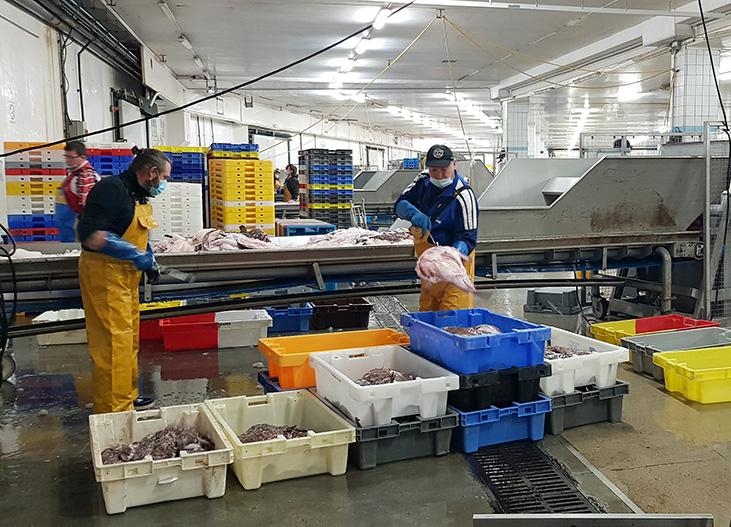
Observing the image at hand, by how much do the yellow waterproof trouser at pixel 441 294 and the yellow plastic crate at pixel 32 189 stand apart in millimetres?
2939

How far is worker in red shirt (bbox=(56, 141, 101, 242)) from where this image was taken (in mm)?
4566

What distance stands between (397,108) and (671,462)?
17.6m

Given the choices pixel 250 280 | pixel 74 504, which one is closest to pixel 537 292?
pixel 250 280

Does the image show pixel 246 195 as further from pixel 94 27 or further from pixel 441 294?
pixel 94 27

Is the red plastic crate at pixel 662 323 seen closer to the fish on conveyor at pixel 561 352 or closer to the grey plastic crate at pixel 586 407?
the fish on conveyor at pixel 561 352

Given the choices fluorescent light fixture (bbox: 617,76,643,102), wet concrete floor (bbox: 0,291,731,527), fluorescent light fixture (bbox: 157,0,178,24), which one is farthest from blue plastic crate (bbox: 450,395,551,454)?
fluorescent light fixture (bbox: 617,76,643,102)

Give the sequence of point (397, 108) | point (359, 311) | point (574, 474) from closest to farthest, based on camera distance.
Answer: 1. point (574, 474)
2. point (359, 311)
3. point (397, 108)

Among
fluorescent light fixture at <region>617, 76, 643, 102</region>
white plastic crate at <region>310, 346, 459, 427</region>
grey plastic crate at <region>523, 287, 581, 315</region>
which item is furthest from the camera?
fluorescent light fixture at <region>617, 76, 643, 102</region>

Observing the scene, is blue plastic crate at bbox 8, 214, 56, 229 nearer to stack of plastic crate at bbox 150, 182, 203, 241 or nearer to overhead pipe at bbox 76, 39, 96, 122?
stack of plastic crate at bbox 150, 182, 203, 241

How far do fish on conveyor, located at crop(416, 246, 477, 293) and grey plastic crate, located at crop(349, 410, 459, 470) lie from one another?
0.83 m

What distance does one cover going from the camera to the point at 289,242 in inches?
209

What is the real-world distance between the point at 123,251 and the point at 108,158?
2367 millimetres

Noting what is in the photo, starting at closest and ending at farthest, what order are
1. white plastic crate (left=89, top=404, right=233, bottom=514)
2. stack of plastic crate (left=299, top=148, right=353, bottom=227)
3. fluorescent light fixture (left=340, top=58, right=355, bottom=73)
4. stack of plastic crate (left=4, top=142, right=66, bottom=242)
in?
white plastic crate (left=89, top=404, right=233, bottom=514), stack of plastic crate (left=4, top=142, right=66, bottom=242), stack of plastic crate (left=299, top=148, right=353, bottom=227), fluorescent light fixture (left=340, top=58, right=355, bottom=73)

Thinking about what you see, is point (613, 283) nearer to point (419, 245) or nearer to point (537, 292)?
point (537, 292)
